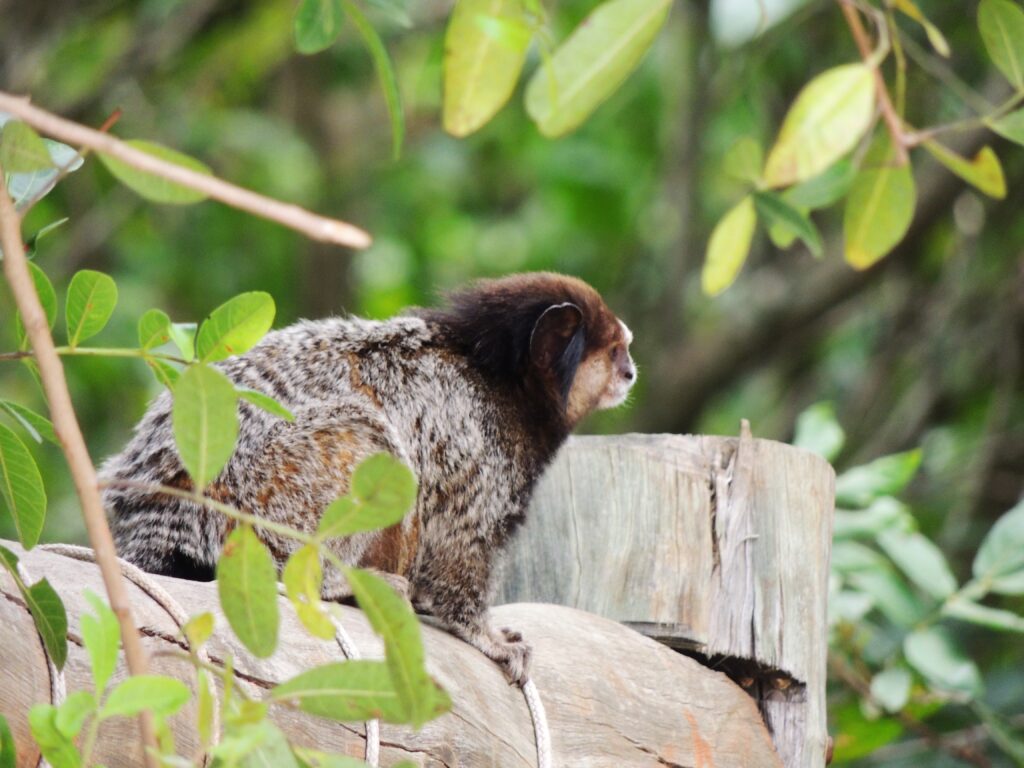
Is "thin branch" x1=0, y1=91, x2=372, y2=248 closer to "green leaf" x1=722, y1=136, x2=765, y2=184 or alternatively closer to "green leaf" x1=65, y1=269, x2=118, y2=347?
"green leaf" x1=65, y1=269, x2=118, y2=347

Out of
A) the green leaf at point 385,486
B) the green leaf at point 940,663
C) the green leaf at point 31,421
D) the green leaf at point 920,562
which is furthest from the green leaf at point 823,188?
the green leaf at point 940,663

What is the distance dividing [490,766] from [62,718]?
108 centimetres

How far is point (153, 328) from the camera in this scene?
1818 millimetres

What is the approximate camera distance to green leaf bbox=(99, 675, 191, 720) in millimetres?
1146

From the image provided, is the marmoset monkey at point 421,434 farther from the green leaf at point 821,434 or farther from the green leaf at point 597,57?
the green leaf at point 597,57

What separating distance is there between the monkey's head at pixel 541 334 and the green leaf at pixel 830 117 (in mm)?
1632

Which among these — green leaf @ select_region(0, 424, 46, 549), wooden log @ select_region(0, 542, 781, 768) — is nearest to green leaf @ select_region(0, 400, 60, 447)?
green leaf @ select_region(0, 424, 46, 549)

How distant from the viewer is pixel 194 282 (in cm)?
830

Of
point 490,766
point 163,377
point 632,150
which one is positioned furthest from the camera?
point 632,150

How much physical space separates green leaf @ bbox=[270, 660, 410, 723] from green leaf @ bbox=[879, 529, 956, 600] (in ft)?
10.1

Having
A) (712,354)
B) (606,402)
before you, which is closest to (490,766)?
(606,402)

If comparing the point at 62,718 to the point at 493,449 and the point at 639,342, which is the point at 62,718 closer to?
the point at 493,449

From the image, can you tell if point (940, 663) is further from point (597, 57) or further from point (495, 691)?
point (597, 57)

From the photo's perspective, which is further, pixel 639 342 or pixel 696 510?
pixel 639 342
